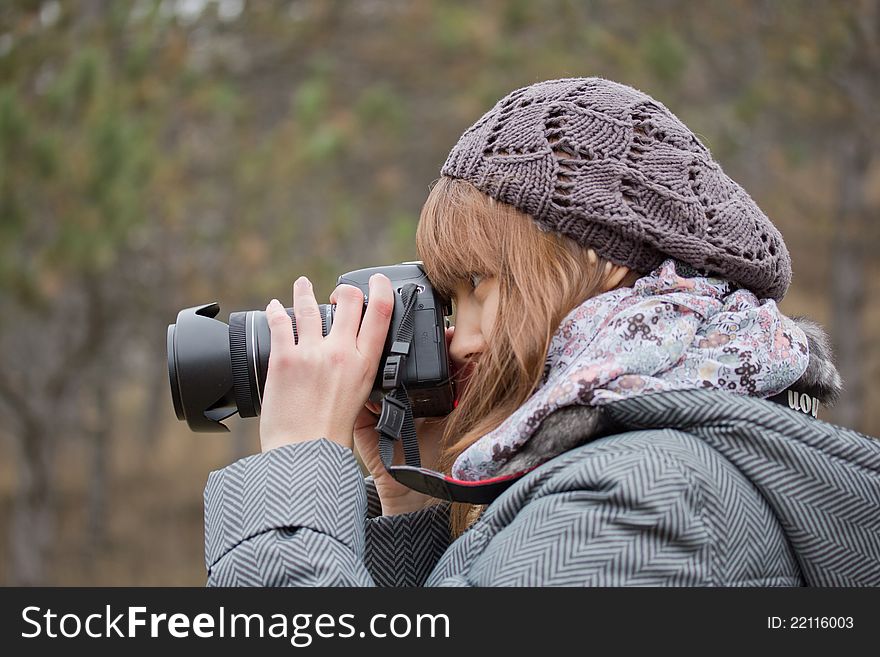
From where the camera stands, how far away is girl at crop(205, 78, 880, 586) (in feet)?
3.31

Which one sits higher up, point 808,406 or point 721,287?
point 721,287

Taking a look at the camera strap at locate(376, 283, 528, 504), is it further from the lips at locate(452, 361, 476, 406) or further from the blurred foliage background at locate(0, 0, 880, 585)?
the blurred foliage background at locate(0, 0, 880, 585)

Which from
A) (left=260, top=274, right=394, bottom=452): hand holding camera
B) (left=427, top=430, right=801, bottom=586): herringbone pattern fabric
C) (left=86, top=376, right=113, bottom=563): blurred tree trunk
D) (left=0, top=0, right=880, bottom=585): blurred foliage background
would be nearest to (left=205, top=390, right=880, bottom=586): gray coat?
(left=427, top=430, right=801, bottom=586): herringbone pattern fabric

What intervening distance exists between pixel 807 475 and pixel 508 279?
411mm

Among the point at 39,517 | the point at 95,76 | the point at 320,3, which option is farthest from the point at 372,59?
the point at 39,517

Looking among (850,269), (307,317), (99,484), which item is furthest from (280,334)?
(99,484)

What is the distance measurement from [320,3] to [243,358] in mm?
5083

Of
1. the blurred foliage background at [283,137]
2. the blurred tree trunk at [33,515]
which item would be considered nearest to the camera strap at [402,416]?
the blurred foliage background at [283,137]

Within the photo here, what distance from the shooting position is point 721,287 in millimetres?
1202

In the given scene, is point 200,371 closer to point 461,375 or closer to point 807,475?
point 461,375

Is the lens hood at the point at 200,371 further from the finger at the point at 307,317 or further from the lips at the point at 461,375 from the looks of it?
the lips at the point at 461,375

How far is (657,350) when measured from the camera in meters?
1.09

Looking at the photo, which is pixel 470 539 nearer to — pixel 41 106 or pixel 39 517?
pixel 41 106

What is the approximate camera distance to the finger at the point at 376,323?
133 cm
